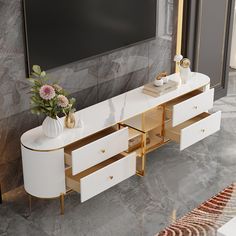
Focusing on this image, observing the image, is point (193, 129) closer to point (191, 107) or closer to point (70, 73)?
point (191, 107)

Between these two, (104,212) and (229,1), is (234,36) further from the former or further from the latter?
(104,212)

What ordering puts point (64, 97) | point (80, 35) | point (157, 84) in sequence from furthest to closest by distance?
point (157, 84) → point (80, 35) → point (64, 97)

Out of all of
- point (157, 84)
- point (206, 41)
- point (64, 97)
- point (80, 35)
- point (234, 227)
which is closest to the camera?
point (234, 227)

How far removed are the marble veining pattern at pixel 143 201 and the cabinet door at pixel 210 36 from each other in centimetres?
87

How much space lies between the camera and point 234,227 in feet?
9.72

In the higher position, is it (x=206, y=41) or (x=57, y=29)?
(x=57, y=29)

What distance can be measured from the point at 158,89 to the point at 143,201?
0.83 meters

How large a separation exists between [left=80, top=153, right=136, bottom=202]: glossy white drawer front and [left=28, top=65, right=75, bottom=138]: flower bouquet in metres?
0.36

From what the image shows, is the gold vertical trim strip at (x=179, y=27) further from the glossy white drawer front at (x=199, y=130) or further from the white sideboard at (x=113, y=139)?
the glossy white drawer front at (x=199, y=130)

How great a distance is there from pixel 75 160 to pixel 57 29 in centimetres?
85

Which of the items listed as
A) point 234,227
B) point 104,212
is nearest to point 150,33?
point 104,212

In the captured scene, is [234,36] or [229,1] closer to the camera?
[229,1]

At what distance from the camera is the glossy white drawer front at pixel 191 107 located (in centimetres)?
413

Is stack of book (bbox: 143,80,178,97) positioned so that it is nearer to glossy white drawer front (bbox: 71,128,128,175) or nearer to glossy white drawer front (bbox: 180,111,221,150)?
glossy white drawer front (bbox: 180,111,221,150)
